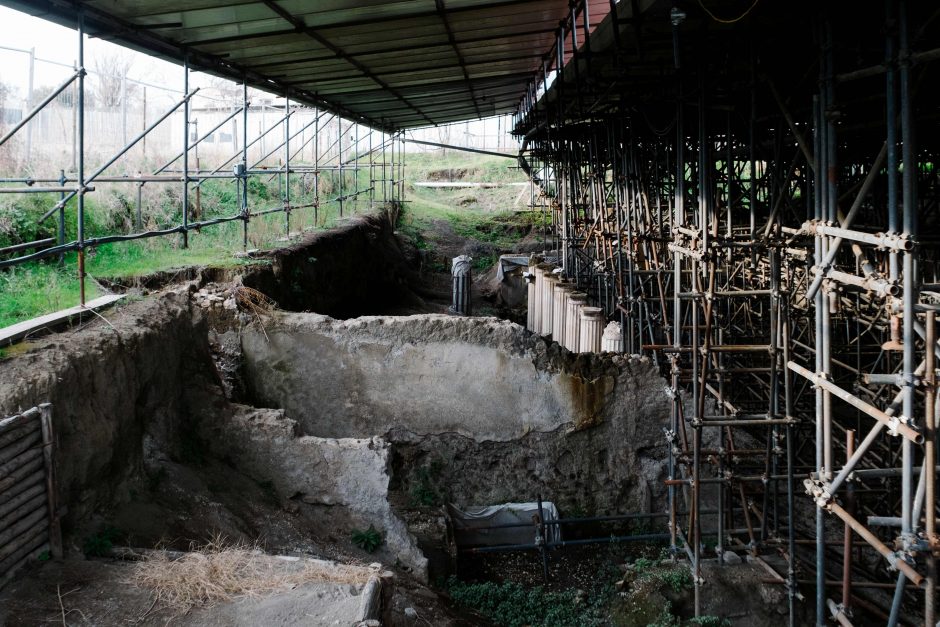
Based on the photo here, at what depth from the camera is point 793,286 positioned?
11.8 metres

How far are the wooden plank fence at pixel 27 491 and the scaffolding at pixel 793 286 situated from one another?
5.51 metres

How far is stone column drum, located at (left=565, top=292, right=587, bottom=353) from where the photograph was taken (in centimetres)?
1538

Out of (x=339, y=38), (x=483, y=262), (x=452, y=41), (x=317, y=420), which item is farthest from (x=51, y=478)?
(x=483, y=262)

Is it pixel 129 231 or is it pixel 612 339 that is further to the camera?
pixel 129 231

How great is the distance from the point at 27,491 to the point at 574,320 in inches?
438

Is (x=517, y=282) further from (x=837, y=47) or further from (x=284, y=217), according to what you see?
(x=837, y=47)

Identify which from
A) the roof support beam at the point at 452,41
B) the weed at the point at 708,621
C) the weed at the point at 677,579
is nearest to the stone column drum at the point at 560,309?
the roof support beam at the point at 452,41

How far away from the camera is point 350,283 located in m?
20.0

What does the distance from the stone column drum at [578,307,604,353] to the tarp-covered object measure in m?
3.78

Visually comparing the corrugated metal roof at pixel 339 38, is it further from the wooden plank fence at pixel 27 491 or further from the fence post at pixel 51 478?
the wooden plank fence at pixel 27 491

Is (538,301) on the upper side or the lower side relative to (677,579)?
upper

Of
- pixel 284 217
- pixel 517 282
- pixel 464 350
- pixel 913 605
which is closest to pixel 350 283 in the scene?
pixel 284 217

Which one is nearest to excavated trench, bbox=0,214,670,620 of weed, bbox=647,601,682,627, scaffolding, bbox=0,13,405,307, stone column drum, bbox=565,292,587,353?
scaffolding, bbox=0,13,405,307

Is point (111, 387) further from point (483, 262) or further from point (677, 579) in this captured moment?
point (483, 262)
